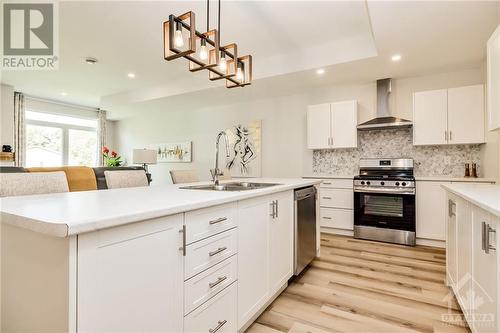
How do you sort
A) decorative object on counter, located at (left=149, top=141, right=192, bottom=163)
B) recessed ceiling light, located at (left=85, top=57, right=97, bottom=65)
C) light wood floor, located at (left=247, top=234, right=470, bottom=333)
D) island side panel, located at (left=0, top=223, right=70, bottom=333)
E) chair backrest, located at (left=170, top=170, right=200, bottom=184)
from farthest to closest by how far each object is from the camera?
decorative object on counter, located at (left=149, top=141, right=192, bottom=163), recessed ceiling light, located at (left=85, top=57, right=97, bottom=65), chair backrest, located at (left=170, top=170, right=200, bottom=184), light wood floor, located at (left=247, top=234, right=470, bottom=333), island side panel, located at (left=0, top=223, right=70, bottom=333)

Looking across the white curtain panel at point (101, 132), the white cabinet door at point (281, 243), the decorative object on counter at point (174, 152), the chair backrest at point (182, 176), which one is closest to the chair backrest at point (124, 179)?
the chair backrest at point (182, 176)

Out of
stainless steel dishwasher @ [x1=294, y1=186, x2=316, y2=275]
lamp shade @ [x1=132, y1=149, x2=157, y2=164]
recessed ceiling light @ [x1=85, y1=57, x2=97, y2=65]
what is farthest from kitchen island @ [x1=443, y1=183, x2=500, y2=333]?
lamp shade @ [x1=132, y1=149, x2=157, y2=164]

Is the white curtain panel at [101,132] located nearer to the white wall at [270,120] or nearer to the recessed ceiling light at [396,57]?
the white wall at [270,120]

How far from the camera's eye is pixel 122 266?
2.92ft

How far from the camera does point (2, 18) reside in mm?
2881

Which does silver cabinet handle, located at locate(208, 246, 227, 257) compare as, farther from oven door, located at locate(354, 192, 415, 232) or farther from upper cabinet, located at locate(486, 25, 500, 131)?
oven door, located at locate(354, 192, 415, 232)

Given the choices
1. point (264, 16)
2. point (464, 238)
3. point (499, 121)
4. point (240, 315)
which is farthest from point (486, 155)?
point (240, 315)

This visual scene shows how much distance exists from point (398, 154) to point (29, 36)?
535 cm

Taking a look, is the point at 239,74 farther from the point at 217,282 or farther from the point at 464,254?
the point at 464,254

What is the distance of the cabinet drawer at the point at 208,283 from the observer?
3.81ft

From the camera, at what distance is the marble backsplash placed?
142 inches

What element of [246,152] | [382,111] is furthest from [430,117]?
[246,152]

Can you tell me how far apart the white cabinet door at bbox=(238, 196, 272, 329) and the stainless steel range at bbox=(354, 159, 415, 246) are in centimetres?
236

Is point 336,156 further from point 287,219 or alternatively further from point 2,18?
point 2,18
